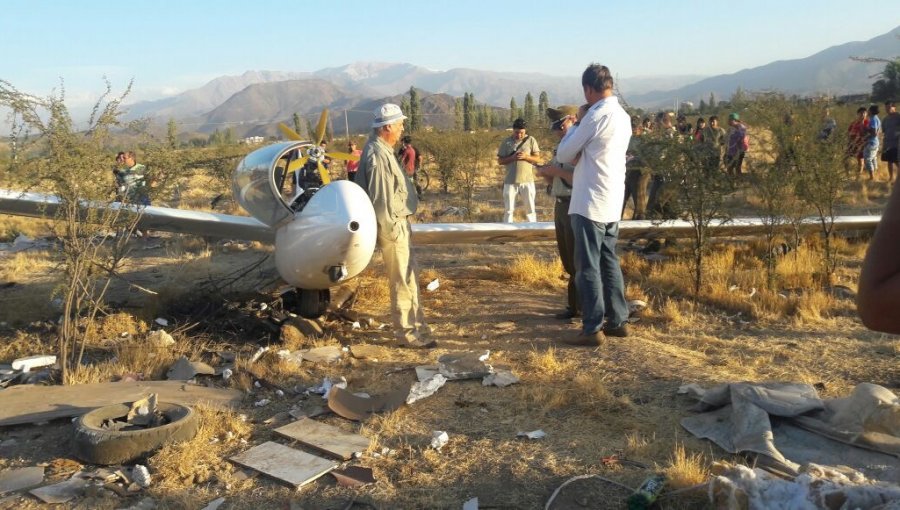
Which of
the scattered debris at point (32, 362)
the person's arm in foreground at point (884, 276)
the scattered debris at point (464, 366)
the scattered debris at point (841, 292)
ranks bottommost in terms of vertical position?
the scattered debris at point (841, 292)

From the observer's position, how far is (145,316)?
7.12 m

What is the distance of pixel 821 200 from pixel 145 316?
8134 millimetres

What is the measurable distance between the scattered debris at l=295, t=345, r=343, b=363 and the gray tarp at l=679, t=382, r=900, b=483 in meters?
3.02

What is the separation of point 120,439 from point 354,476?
1447 mm

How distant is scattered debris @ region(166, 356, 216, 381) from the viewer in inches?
213

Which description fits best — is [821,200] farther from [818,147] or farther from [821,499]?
[821,499]

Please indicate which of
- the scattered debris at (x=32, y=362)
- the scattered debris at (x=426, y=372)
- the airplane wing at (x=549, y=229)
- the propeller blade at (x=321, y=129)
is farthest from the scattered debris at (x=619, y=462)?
the propeller blade at (x=321, y=129)

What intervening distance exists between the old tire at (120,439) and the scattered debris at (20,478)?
0.24m

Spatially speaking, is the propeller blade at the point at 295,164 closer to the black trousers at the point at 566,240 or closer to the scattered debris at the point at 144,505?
the black trousers at the point at 566,240

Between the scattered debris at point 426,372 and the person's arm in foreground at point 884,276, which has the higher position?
the person's arm in foreground at point 884,276

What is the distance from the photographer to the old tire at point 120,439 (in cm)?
381

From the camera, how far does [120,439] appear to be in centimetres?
382

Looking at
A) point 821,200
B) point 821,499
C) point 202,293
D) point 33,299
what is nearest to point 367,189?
point 202,293

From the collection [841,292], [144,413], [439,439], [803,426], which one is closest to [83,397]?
[144,413]
